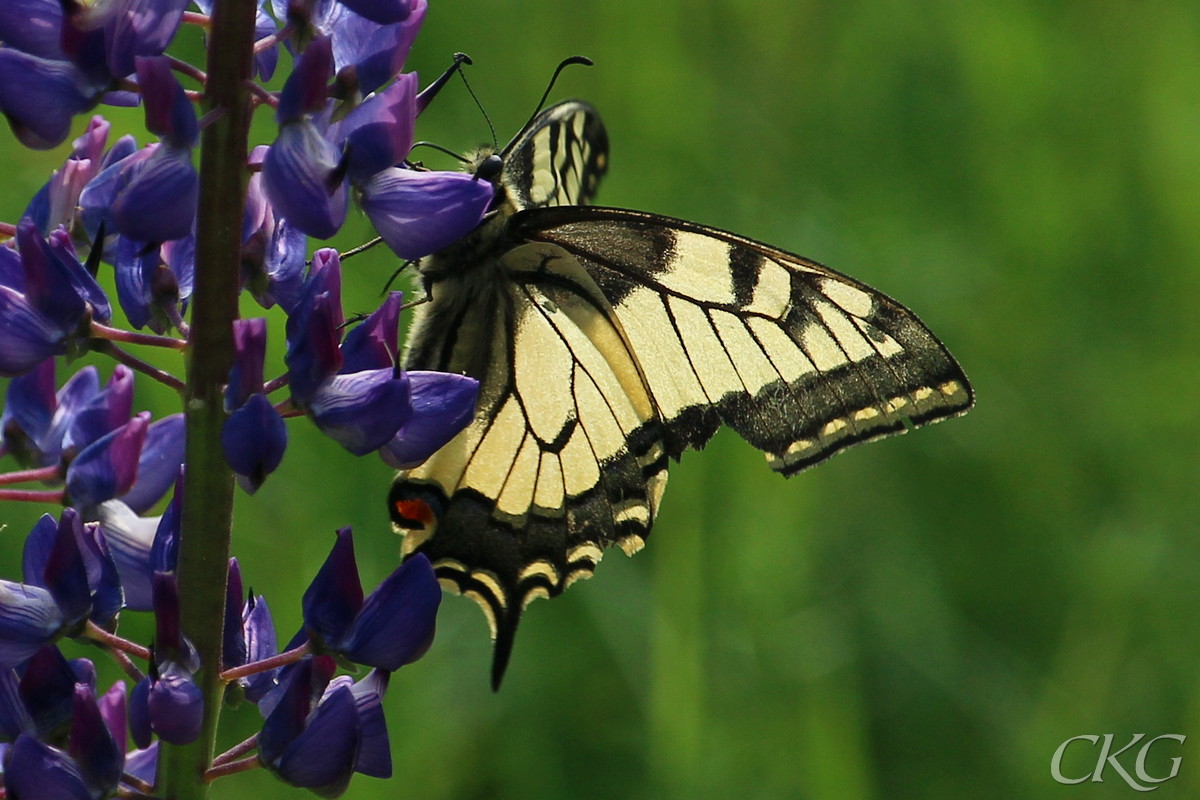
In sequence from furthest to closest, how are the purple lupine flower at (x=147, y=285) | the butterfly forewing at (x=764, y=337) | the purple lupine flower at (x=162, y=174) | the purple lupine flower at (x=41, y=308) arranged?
the butterfly forewing at (x=764, y=337) < the purple lupine flower at (x=147, y=285) < the purple lupine flower at (x=41, y=308) < the purple lupine flower at (x=162, y=174)

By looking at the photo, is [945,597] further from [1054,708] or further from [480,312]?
[480,312]

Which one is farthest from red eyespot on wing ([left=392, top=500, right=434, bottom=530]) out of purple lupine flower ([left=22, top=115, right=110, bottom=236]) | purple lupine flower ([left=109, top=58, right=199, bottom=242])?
purple lupine flower ([left=109, top=58, right=199, bottom=242])

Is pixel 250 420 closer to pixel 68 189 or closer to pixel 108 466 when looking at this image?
pixel 108 466

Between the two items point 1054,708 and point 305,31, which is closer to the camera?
point 305,31

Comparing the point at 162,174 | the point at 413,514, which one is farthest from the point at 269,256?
the point at 413,514

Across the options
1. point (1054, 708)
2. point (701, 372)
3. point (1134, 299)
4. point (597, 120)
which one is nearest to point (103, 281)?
point (597, 120)

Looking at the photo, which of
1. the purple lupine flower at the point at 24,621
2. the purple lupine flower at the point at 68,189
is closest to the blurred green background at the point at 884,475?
the purple lupine flower at the point at 24,621

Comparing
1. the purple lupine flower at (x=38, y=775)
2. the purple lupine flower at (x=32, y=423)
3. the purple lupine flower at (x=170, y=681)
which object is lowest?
the purple lupine flower at (x=38, y=775)

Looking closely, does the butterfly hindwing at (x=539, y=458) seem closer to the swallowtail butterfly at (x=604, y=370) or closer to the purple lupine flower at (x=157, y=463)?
the swallowtail butterfly at (x=604, y=370)
